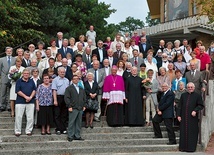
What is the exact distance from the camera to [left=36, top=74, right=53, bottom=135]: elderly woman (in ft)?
37.0

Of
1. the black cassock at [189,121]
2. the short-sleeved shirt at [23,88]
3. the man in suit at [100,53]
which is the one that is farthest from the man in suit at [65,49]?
the black cassock at [189,121]

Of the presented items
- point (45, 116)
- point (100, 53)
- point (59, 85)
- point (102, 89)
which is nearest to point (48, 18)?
point (100, 53)

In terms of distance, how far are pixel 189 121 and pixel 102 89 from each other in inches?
114

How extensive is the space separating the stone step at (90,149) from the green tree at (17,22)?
30.8ft

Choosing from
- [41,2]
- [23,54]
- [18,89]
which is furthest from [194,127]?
[41,2]

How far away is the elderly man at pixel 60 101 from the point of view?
11461 mm

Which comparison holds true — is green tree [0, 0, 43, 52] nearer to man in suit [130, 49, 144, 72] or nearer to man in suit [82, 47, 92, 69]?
man in suit [82, 47, 92, 69]

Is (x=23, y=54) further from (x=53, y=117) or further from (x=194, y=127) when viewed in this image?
(x=194, y=127)

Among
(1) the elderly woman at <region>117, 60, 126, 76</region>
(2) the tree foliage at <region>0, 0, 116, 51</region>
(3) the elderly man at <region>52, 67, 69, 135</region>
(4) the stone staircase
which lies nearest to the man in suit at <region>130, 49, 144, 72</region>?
(1) the elderly woman at <region>117, 60, 126, 76</region>

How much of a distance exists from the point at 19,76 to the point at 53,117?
1595mm

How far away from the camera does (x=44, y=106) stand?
445 inches

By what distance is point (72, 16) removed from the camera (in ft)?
78.0

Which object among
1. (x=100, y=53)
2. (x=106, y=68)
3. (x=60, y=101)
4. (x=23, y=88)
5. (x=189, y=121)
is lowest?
(x=189, y=121)

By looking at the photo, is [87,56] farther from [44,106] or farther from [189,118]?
[189,118]
